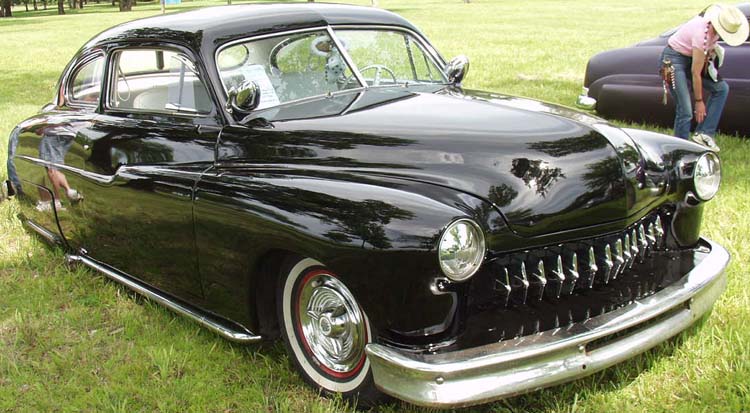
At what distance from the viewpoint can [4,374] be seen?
352 centimetres

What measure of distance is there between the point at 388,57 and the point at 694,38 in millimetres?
3435

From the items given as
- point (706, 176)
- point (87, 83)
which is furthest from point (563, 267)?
point (87, 83)

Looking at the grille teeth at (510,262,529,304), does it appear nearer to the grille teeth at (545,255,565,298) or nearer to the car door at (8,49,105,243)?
the grille teeth at (545,255,565,298)

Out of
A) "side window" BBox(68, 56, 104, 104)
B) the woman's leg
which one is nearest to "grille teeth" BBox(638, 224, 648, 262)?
"side window" BBox(68, 56, 104, 104)

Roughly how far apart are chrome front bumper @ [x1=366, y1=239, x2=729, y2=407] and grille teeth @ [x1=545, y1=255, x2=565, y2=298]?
165mm

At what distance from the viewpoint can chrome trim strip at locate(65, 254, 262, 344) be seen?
3289mm

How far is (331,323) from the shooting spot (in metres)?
2.93

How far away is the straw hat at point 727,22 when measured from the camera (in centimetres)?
622

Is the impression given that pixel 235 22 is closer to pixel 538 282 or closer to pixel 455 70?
pixel 455 70

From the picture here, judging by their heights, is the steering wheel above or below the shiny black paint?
above

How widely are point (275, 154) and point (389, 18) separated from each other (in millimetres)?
1553

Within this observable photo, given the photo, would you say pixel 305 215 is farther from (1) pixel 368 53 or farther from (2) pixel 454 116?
(1) pixel 368 53

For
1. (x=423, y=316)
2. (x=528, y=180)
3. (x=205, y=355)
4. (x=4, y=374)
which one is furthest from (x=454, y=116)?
(x=4, y=374)

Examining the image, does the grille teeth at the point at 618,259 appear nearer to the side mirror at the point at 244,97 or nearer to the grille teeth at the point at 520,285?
the grille teeth at the point at 520,285
